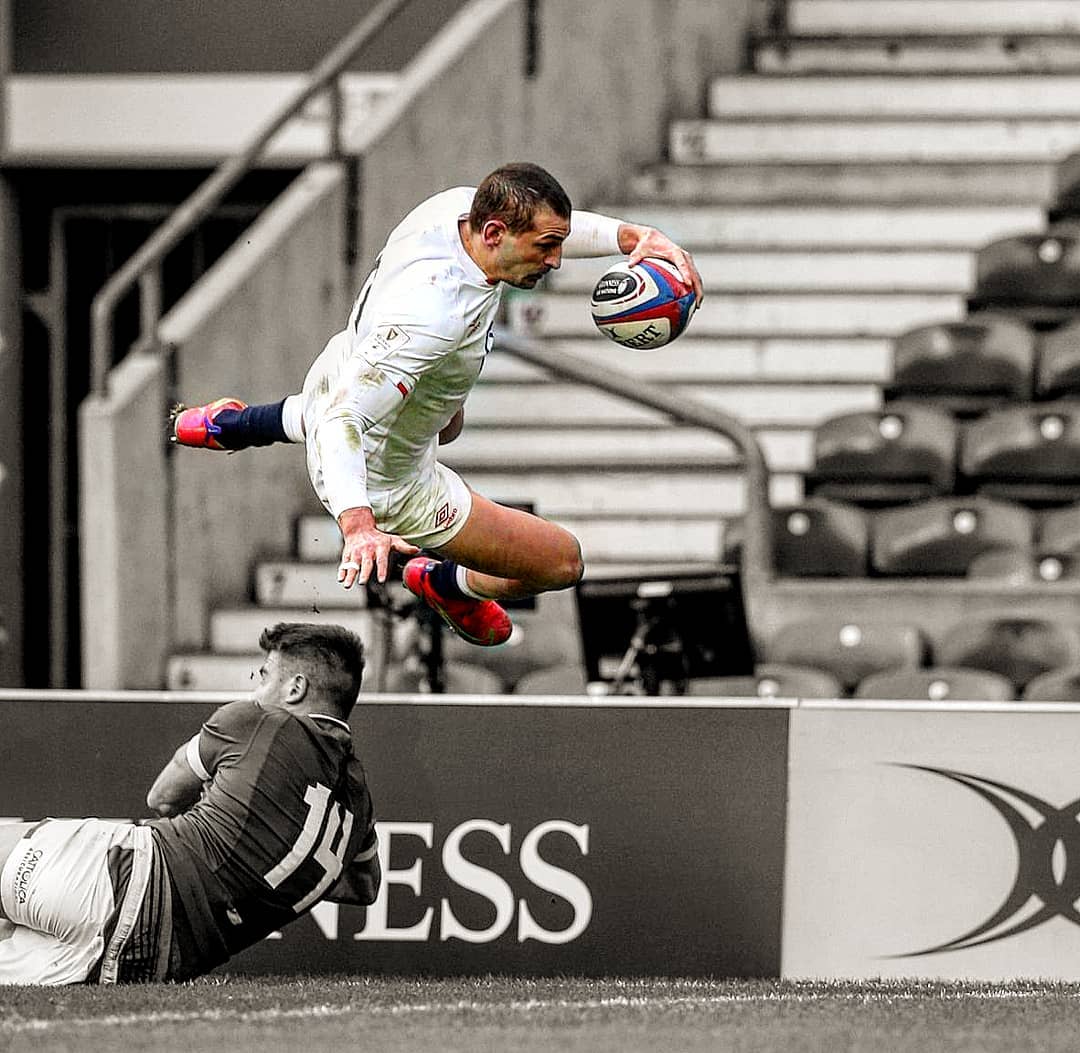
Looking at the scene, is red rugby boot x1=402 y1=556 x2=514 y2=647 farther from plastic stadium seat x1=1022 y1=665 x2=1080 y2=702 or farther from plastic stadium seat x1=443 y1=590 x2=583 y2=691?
plastic stadium seat x1=443 y1=590 x2=583 y2=691

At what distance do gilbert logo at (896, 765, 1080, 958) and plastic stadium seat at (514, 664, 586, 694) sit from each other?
2684mm

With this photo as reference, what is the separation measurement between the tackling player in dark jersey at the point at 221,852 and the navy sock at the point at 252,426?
56cm

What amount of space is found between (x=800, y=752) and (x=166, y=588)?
15.9 ft

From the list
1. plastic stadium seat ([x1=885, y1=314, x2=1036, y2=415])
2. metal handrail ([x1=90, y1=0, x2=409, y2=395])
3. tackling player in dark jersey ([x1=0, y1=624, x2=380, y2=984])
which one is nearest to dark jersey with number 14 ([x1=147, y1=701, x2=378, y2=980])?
tackling player in dark jersey ([x1=0, y1=624, x2=380, y2=984])

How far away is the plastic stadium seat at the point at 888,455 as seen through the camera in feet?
36.2

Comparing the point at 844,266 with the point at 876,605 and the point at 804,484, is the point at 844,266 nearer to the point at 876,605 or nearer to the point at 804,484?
the point at 804,484

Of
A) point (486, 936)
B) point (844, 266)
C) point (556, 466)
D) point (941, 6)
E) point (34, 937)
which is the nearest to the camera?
point (34, 937)

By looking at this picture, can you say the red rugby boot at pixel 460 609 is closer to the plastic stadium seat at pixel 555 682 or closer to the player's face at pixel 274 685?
the player's face at pixel 274 685

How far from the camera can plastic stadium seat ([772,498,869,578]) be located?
1055cm

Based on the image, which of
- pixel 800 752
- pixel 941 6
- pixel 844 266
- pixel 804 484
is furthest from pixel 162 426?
pixel 941 6

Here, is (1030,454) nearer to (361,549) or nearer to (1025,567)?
(1025,567)

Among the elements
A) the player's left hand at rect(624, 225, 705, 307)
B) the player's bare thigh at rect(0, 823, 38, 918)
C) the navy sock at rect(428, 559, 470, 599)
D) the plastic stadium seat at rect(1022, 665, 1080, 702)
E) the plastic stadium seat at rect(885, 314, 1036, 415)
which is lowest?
the player's bare thigh at rect(0, 823, 38, 918)

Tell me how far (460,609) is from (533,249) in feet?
4.51

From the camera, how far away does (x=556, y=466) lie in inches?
473
